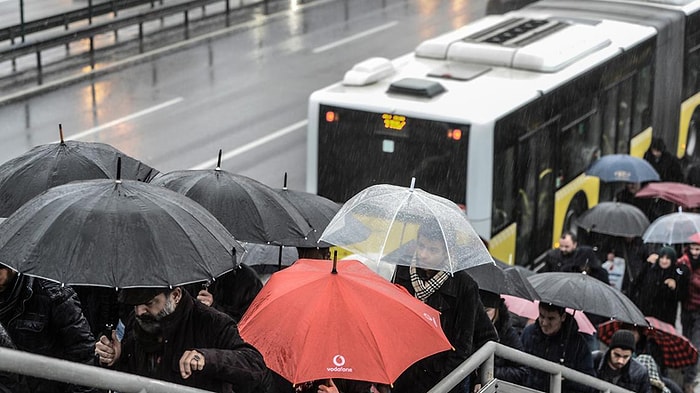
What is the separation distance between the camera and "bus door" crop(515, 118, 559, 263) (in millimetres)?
13109

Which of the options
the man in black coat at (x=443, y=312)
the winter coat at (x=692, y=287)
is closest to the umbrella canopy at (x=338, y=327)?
the man in black coat at (x=443, y=312)

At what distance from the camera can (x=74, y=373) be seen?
3.79m

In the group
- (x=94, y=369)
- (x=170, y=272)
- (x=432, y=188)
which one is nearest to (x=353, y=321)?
(x=170, y=272)

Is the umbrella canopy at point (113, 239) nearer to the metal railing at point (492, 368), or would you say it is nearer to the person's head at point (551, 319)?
the metal railing at point (492, 368)

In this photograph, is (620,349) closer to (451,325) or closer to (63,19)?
(451,325)

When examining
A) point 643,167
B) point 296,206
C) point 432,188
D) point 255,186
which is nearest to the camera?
point 255,186

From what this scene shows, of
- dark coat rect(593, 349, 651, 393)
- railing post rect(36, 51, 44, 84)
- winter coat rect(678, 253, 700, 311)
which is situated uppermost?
dark coat rect(593, 349, 651, 393)

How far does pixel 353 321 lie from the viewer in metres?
5.52

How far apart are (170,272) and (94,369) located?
1472mm

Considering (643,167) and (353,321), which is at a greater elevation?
(353,321)

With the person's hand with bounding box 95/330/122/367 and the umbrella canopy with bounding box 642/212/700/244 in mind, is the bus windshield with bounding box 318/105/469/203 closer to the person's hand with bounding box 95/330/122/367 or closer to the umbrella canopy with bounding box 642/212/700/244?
the umbrella canopy with bounding box 642/212/700/244

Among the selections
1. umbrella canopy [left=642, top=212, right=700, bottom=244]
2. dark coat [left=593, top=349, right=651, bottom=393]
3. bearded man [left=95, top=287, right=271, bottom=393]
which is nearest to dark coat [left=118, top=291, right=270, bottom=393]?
bearded man [left=95, top=287, right=271, bottom=393]

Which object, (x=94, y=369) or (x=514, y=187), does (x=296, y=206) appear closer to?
(x=94, y=369)

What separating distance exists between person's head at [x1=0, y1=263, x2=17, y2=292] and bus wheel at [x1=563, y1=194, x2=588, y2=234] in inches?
388
